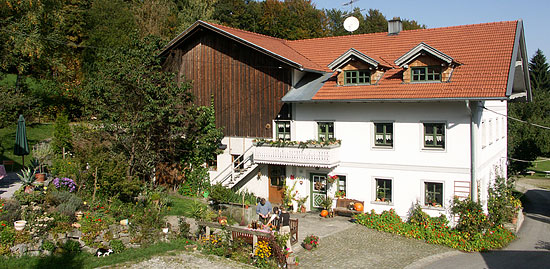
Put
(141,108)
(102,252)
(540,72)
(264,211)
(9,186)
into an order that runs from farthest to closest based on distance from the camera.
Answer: (540,72), (141,108), (9,186), (264,211), (102,252)

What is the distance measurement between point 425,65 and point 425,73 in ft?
1.17

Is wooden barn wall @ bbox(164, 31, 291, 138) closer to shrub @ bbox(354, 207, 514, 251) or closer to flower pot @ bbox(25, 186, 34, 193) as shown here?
shrub @ bbox(354, 207, 514, 251)

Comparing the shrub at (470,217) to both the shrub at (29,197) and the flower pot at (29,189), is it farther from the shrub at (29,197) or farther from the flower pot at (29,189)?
the flower pot at (29,189)

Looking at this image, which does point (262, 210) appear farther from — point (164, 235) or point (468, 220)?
point (468, 220)

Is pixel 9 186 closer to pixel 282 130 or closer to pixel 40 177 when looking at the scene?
pixel 40 177

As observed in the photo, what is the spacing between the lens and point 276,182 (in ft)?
79.6

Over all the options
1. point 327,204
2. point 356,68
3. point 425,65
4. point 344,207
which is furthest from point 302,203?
point 425,65

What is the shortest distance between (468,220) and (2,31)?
28563mm

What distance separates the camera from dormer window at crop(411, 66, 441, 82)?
794 inches

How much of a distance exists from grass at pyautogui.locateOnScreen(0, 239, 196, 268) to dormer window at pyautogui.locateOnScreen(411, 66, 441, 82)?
12205 mm

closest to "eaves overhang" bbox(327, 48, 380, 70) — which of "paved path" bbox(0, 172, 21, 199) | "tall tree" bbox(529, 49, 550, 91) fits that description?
"paved path" bbox(0, 172, 21, 199)

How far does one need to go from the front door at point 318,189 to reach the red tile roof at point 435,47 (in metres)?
3.91

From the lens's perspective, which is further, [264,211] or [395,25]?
[395,25]

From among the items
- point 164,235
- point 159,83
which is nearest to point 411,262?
point 164,235
